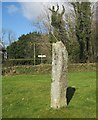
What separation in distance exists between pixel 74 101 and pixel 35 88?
3.32 m

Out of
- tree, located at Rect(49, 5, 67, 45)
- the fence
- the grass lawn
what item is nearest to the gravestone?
the grass lawn

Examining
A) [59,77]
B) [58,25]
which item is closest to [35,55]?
[58,25]

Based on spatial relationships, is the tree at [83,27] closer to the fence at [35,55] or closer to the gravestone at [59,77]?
the fence at [35,55]

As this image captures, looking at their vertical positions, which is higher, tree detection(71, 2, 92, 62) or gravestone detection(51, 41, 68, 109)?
tree detection(71, 2, 92, 62)

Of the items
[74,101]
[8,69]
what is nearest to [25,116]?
[74,101]

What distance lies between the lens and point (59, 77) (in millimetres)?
9625

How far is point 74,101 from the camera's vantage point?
34.3ft

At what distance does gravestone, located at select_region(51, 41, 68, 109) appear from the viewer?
962 centimetres

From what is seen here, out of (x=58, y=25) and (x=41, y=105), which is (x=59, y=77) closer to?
(x=41, y=105)

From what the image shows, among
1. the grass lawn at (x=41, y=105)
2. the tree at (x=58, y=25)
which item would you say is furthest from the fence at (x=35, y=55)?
the grass lawn at (x=41, y=105)

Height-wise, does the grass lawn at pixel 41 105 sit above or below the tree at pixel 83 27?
below

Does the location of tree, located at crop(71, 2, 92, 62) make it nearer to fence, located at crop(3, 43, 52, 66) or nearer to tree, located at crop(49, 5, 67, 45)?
tree, located at crop(49, 5, 67, 45)

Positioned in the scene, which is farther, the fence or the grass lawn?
the fence

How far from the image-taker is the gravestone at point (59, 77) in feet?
31.6
